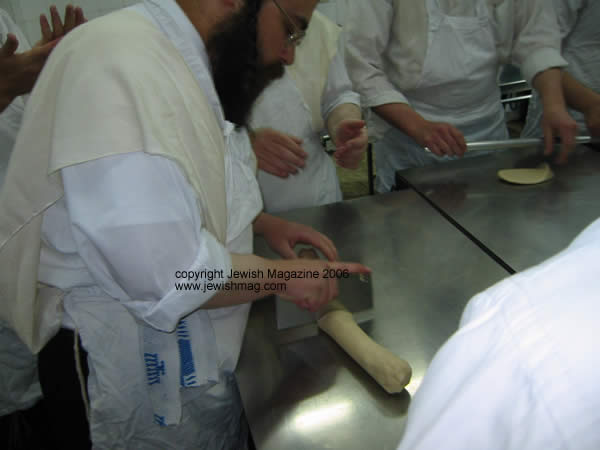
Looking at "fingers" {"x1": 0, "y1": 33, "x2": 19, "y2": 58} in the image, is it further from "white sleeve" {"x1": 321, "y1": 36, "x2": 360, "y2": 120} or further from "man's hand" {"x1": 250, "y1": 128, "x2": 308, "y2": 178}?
"white sleeve" {"x1": 321, "y1": 36, "x2": 360, "y2": 120}

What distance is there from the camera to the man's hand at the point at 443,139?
53.0 inches

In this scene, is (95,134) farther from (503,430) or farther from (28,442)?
(28,442)

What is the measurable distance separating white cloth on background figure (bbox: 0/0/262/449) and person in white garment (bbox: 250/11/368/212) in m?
0.54

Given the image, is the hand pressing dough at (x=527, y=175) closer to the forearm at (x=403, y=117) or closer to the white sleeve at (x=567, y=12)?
the forearm at (x=403, y=117)

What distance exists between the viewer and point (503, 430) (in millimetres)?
278

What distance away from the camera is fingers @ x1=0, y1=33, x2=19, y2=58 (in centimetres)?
89

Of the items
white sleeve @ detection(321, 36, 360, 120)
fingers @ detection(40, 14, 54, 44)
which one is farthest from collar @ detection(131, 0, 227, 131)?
white sleeve @ detection(321, 36, 360, 120)

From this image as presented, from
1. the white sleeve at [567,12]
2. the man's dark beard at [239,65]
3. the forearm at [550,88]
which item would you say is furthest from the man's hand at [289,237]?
the white sleeve at [567,12]

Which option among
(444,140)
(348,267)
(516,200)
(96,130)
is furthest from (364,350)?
(444,140)

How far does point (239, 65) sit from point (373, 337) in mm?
627

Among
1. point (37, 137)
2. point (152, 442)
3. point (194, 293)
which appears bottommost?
point (152, 442)

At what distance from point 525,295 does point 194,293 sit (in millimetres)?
465

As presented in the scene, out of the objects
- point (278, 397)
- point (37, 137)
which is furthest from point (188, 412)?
point (37, 137)

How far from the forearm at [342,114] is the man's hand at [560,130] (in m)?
0.66
